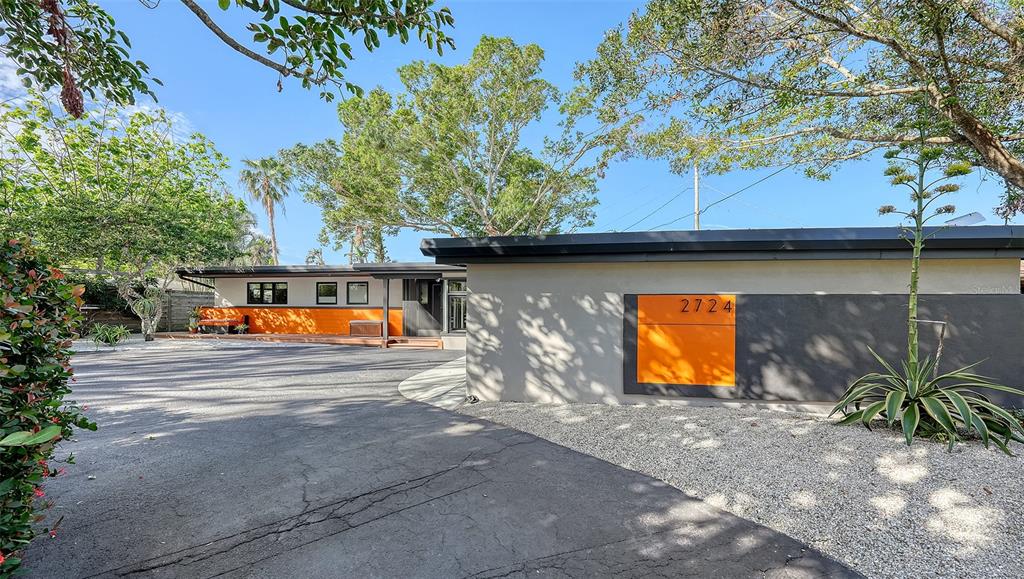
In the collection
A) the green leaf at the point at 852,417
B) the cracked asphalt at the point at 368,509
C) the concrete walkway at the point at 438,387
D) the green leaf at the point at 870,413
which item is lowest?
the concrete walkway at the point at 438,387

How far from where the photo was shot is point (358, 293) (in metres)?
16.3

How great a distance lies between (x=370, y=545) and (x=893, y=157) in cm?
626

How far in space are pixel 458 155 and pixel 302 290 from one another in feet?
30.2

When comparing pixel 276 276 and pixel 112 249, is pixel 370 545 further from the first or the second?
pixel 276 276

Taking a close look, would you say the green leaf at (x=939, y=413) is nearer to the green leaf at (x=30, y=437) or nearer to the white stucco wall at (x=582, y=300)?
the white stucco wall at (x=582, y=300)

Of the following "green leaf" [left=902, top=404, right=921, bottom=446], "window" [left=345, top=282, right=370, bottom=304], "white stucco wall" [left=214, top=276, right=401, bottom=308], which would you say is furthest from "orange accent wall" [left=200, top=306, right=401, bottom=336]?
"green leaf" [left=902, top=404, right=921, bottom=446]

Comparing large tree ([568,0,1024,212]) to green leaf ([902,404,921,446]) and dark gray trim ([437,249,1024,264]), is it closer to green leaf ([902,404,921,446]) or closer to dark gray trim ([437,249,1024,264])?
dark gray trim ([437,249,1024,264])

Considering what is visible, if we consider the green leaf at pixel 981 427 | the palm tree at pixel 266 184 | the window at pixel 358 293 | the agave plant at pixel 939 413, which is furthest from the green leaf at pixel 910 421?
the palm tree at pixel 266 184

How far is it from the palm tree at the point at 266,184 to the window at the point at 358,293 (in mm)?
15558

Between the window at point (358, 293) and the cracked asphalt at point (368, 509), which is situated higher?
the window at point (358, 293)

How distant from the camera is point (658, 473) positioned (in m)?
3.42

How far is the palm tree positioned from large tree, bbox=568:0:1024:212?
28.5 meters

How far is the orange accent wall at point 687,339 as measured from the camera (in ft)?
18.0

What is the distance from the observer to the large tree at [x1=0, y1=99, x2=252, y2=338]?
1118cm
